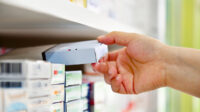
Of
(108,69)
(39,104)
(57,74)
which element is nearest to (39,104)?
(39,104)

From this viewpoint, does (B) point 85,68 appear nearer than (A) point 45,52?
No

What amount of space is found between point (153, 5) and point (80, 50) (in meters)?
1.10

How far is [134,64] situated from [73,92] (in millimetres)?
266

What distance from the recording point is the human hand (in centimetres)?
71

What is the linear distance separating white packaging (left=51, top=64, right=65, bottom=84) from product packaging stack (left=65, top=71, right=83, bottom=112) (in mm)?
25

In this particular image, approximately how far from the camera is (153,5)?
1.55 metres

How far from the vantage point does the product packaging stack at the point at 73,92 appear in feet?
1.93

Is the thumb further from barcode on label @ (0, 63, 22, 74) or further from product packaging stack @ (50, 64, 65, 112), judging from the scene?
barcode on label @ (0, 63, 22, 74)

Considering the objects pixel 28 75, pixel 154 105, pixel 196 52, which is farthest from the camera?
pixel 154 105

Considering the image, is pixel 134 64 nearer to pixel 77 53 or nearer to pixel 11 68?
pixel 77 53

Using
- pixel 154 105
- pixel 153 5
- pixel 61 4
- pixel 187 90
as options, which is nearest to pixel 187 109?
pixel 154 105

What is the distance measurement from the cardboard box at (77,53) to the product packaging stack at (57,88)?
0.05m

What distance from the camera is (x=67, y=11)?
52 cm

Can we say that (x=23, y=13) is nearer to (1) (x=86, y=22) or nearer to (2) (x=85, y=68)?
(1) (x=86, y=22)
